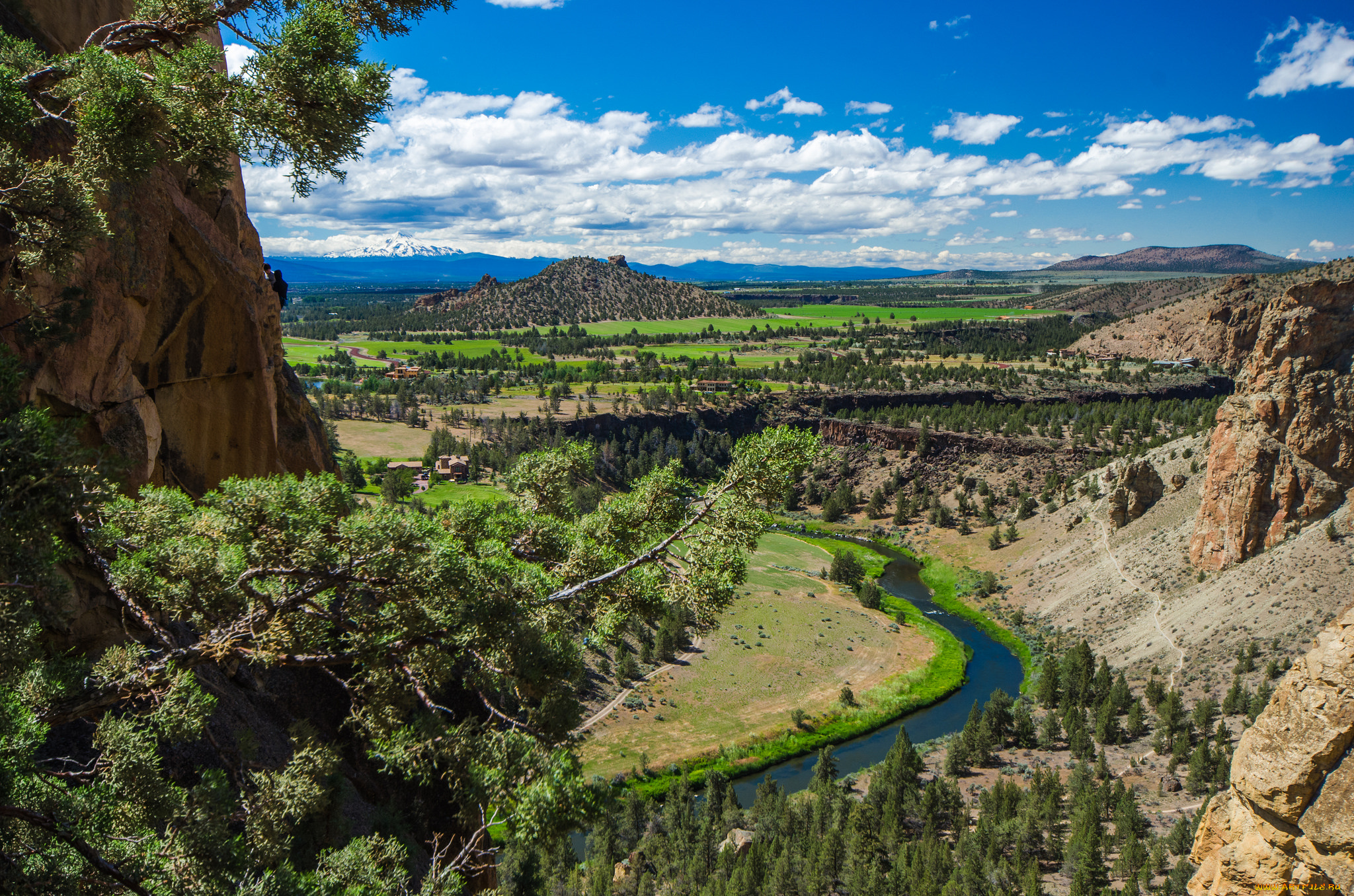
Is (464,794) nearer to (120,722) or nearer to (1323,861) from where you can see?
(120,722)

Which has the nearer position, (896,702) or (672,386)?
(896,702)

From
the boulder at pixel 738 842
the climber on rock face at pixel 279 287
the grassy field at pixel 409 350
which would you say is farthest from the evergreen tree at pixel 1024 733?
the grassy field at pixel 409 350

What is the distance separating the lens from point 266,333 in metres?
21.6

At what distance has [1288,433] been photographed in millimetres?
59188

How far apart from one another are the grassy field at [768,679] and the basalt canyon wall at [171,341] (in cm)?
2850

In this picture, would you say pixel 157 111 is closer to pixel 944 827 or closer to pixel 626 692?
pixel 944 827

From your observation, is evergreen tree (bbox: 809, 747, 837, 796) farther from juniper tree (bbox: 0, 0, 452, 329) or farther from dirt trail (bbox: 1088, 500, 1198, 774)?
juniper tree (bbox: 0, 0, 452, 329)

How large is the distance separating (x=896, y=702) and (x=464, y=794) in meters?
49.8

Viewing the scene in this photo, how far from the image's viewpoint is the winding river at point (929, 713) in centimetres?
4791

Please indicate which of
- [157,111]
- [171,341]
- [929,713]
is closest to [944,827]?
[929,713]

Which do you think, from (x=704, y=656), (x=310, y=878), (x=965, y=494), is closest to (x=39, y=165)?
(x=310, y=878)

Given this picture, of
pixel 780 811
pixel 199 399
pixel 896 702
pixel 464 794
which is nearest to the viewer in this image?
pixel 464 794

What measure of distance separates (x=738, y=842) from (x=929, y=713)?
24.9m

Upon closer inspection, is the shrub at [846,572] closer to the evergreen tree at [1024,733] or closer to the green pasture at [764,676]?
the green pasture at [764,676]
